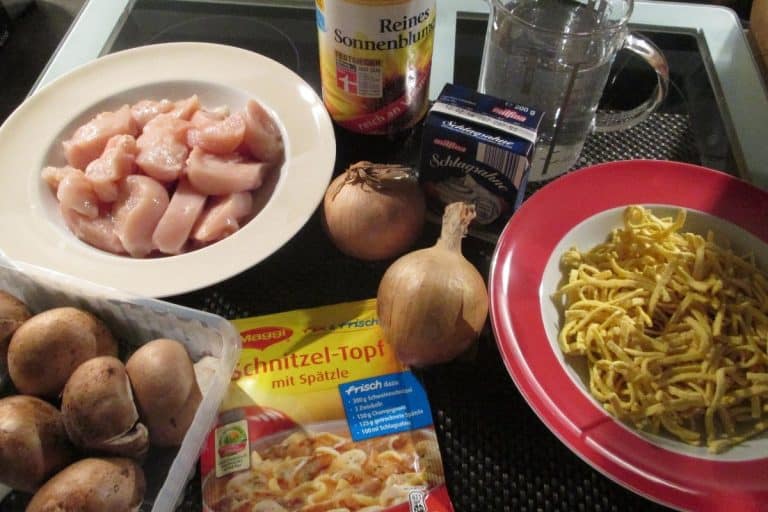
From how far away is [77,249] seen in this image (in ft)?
2.78

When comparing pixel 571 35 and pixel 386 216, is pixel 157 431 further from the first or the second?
pixel 571 35

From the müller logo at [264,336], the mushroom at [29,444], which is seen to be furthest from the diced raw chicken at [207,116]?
the mushroom at [29,444]

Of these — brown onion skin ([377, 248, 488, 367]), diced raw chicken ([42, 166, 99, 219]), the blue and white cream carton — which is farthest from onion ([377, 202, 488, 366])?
diced raw chicken ([42, 166, 99, 219])

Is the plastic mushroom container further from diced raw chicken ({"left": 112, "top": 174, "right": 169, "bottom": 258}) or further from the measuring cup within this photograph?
the measuring cup

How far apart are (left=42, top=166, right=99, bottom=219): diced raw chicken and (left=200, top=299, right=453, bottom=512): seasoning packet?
0.28m

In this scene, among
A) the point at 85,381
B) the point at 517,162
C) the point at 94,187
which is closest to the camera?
the point at 85,381

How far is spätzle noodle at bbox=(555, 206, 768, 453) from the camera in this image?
71cm

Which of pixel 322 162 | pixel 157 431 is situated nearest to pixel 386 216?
pixel 322 162

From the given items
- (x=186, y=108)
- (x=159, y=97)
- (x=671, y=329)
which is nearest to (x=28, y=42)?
(x=159, y=97)

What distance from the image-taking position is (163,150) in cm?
92

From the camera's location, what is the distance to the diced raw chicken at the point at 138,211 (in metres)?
0.86

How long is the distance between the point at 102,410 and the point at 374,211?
416mm

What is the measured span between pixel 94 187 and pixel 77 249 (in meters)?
0.10

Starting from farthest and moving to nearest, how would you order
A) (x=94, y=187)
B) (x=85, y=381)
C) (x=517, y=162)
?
(x=94, y=187) → (x=517, y=162) → (x=85, y=381)
